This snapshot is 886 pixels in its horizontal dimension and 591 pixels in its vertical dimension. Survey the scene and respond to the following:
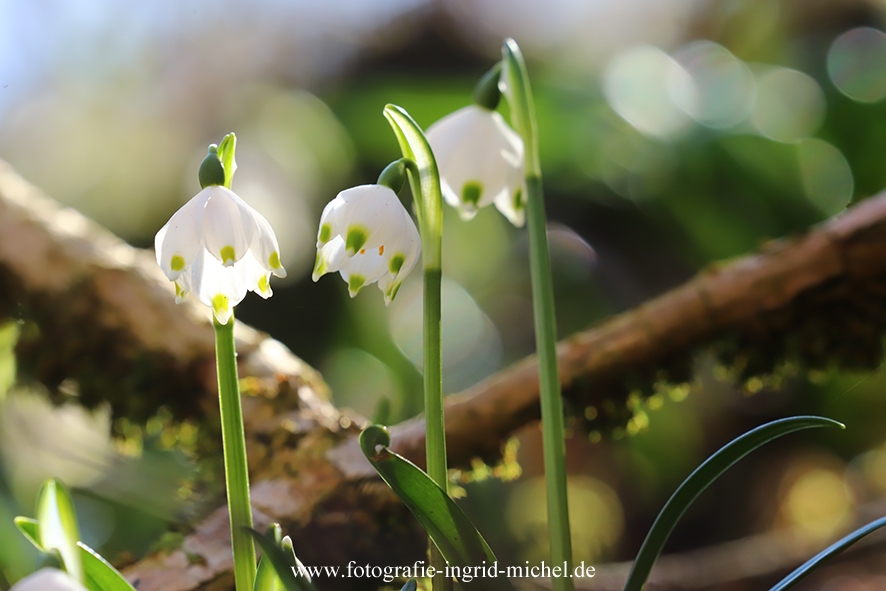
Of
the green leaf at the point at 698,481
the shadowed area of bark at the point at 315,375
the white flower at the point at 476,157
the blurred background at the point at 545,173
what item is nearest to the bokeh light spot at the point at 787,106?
the blurred background at the point at 545,173

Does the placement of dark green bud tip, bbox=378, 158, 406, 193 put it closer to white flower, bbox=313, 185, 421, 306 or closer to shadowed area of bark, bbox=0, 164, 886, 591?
white flower, bbox=313, 185, 421, 306

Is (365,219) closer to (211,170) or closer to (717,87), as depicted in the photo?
(211,170)

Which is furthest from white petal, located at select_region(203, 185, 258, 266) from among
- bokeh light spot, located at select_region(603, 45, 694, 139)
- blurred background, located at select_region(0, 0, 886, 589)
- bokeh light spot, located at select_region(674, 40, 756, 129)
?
bokeh light spot, located at select_region(674, 40, 756, 129)

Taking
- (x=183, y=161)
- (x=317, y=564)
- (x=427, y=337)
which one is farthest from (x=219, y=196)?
(x=183, y=161)

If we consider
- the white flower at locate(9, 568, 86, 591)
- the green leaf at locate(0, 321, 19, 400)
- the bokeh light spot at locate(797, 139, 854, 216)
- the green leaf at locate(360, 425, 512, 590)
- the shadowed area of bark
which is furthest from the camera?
Result: the bokeh light spot at locate(797, 139, 854, 216)

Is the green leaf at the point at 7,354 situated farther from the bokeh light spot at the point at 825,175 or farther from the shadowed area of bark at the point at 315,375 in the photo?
the bokeh light spot at the point at 825,175

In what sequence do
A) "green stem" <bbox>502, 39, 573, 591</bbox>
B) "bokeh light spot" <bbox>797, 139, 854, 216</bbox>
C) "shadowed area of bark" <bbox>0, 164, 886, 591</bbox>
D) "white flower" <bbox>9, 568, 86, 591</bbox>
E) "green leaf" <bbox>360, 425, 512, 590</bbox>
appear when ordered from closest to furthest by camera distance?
"white flower" <bbox>9, 568, 86, 591</bbox>
"green leaf" <bbox>360, 425, 512, 590</bbox>
"green stem" <bbox>502, 39, 573, 591</bbox>
"shadowed area of bark" <bbox>0, 164, 886, 591</bbox>
"bokeh light spot" <bbox>797, 139, 854, 216</bbox>
